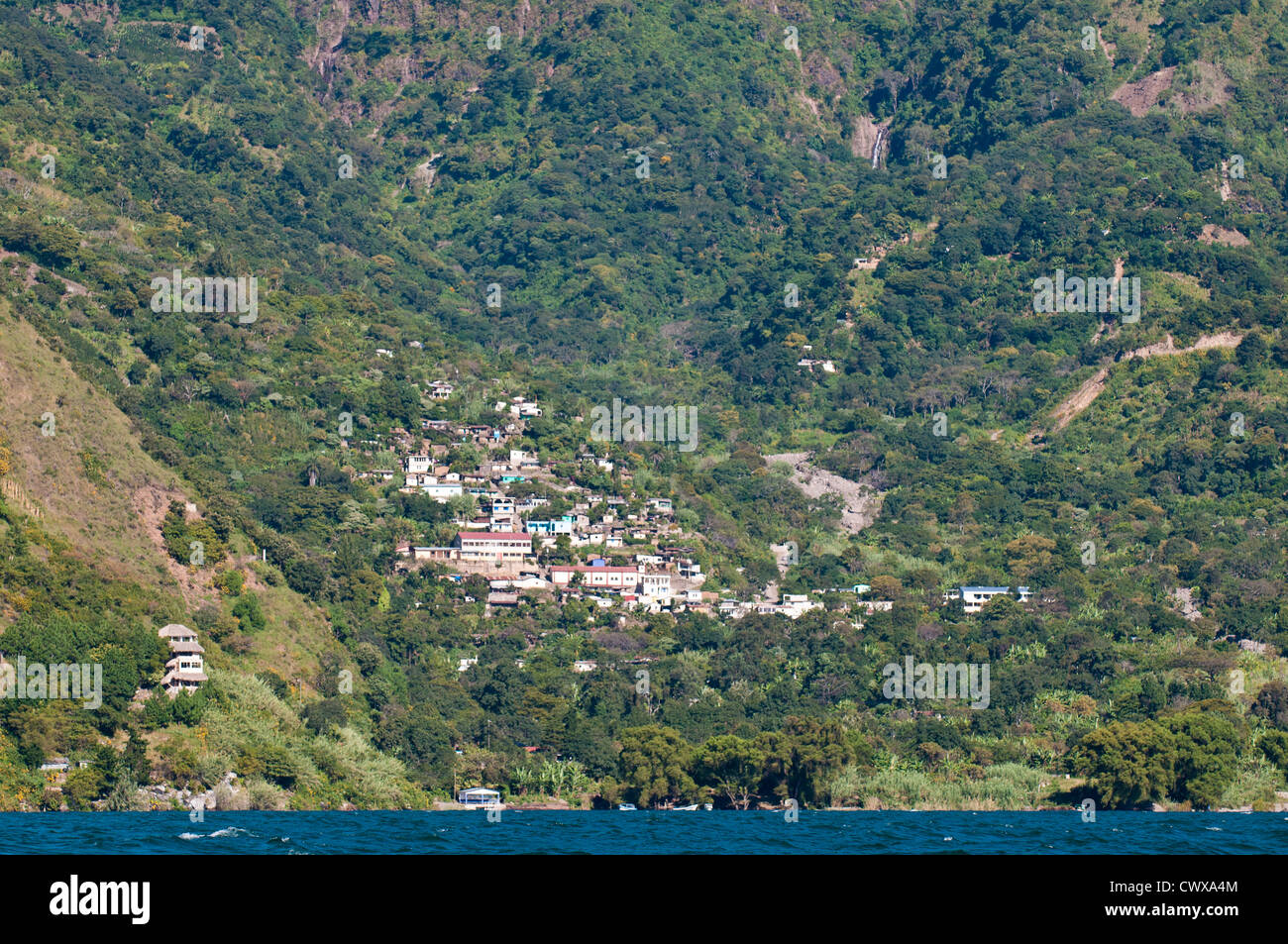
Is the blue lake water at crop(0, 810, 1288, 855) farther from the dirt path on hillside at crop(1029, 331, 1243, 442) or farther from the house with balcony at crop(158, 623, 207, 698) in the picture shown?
the dirt path on hillside at crop(1029, 331, 1243, 442)

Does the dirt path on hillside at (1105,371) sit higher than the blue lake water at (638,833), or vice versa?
the dirt path on hillside at (1105,371)

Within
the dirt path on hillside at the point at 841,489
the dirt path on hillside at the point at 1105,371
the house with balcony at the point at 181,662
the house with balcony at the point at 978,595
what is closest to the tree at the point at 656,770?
the house with balcony at the point at 181,662

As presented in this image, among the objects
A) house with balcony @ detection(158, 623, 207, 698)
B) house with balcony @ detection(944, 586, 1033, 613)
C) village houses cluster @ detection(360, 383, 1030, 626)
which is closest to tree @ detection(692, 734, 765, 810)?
house with balcony @ detection(158, 623, 207, 698)

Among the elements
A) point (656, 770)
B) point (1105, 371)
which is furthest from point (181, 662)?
point (1105, 371)

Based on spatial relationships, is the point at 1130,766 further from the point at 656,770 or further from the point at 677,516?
the point at 677,516

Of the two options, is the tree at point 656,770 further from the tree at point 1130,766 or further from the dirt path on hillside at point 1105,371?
the dirt path on hillside at point 1105,371
